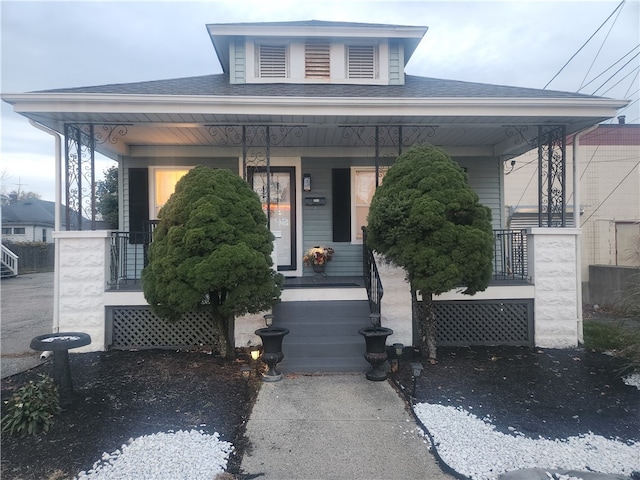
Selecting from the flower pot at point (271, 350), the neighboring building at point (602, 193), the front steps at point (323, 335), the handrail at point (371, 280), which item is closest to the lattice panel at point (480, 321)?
the handrail at point (371, 280)

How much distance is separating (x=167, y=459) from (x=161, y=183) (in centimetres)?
Result: 603

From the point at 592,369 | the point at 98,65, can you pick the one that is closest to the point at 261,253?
the point at 592,369

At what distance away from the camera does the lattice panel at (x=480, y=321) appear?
604 cm

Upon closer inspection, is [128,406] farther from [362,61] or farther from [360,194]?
[362,61]

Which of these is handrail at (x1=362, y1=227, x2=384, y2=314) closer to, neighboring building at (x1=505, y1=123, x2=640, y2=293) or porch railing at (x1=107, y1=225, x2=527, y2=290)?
porch railing at (x1=107, y1=225, x2=527, y2=290)

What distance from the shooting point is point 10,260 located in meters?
20.1

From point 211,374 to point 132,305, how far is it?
1.88 m

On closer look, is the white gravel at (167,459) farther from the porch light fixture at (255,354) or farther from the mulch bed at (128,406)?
the porch light fixture at (255,354)

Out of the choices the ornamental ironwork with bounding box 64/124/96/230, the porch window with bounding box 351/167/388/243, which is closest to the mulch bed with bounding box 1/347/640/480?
the ornamental ironwork with bounding box 64/124/96/230

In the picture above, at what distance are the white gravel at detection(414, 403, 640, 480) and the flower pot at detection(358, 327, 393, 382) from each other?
3.45ft

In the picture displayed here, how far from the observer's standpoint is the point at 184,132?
6828 mm

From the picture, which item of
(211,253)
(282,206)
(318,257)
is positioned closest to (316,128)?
(282,206)

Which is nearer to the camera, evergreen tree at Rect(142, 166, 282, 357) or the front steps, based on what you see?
evergreen tree at Rect(142, 166, 282, 357)

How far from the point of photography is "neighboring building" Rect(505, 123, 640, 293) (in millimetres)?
12857
